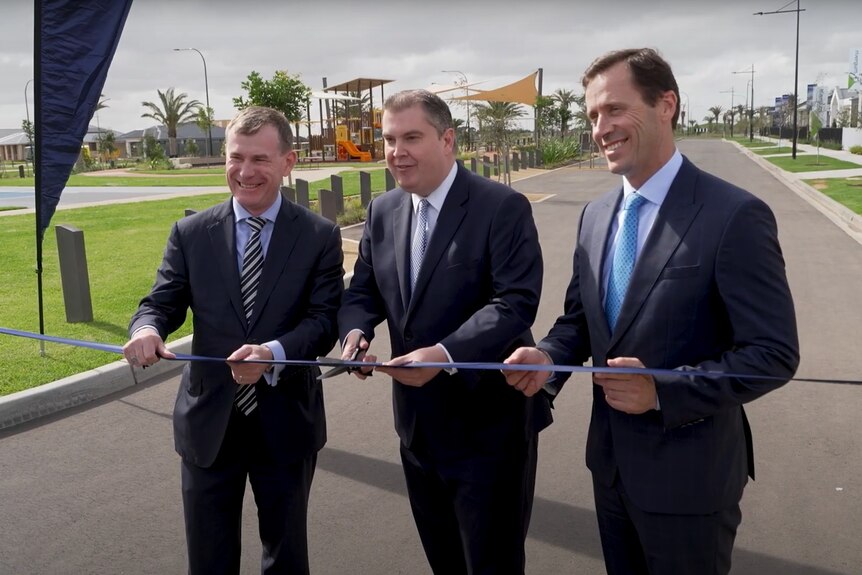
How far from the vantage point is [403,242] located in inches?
126

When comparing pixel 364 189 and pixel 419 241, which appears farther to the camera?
pixel 364 189

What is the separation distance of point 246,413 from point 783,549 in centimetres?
277

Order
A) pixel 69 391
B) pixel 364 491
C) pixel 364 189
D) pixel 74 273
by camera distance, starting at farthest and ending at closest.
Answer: pixel 364 189, pixel 74 273, pixel 69 391, pixel 364 491

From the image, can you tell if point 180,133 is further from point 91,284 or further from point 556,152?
point 91,284

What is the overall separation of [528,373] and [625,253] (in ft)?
1.75

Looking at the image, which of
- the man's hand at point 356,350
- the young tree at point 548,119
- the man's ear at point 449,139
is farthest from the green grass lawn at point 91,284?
the young tree at point 548,119

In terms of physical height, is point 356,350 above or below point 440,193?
below

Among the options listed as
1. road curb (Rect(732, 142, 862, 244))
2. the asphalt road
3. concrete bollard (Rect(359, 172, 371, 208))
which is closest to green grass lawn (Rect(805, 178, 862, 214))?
road curb (Rect(732, 142, 862, 244))

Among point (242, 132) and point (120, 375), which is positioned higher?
point (242, 132)

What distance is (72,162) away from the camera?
6133mm

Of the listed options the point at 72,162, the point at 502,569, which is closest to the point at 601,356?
the point at 502,569

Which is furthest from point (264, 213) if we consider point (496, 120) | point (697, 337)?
point (496, 120)

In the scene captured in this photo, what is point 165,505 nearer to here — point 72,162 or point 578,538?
point 578,538

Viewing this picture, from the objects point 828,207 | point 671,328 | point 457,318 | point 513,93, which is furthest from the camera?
point 513,93
